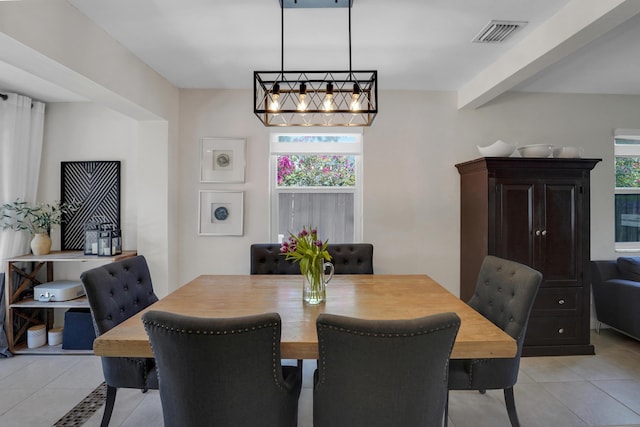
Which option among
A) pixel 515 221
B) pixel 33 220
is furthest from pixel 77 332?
pixel 515 221

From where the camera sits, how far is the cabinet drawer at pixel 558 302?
298 centimetres

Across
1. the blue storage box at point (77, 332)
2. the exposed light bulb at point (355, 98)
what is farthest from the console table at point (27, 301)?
the exposed light bulb at point (355, 98)

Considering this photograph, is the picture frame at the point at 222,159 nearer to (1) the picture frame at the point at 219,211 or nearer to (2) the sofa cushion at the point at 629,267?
(1) the picture frame at the point at 219,211

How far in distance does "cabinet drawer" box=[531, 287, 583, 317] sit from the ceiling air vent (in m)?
2.16

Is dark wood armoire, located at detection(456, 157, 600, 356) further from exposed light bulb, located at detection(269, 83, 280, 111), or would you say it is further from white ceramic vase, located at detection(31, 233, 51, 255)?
white ceramic vase, located at detection(31, 233, 51, 255)

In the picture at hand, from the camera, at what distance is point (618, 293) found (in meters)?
3.18

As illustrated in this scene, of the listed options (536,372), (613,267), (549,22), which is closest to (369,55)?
(549,22)

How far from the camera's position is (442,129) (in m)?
3.44

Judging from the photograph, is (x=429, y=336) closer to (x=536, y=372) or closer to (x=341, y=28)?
(x=341, y=28)

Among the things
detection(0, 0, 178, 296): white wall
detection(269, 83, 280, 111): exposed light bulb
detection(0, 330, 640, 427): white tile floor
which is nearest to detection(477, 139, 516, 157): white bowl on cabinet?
A: detection(0, 330, 640, 427): white tile floor

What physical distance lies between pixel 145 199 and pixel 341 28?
92.8 inches

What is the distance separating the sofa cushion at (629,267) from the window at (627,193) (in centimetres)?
36

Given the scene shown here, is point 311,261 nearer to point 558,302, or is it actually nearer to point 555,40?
point 555,40

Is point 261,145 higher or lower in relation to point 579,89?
lower
